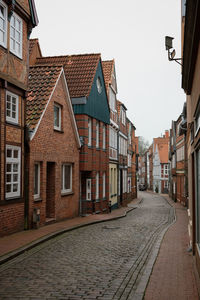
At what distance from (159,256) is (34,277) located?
379 centimetres

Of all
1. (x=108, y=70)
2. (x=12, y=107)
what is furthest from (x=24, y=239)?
(x=108, y=70)

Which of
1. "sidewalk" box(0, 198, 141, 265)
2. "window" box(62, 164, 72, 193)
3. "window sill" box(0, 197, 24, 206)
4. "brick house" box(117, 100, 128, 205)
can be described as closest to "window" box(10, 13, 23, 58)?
"window sill" box(0, 197, 24, 206)

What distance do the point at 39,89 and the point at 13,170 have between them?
4718mm

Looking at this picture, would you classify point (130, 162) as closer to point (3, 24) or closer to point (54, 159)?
point (54, 159)

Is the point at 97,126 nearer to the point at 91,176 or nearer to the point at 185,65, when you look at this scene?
the point at 91,176

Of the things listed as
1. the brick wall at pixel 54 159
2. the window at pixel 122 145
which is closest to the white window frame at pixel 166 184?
the window at pixel 122 145

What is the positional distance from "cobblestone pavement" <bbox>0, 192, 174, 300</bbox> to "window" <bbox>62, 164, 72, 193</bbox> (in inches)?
211

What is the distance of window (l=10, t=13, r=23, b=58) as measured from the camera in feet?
43.6

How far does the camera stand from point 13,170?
1337 cm

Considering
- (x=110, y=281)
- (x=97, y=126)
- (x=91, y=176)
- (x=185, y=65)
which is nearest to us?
(x=110, y=281)

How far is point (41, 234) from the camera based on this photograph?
512 inches

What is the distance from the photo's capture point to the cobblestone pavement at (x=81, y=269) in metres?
A: 6.94

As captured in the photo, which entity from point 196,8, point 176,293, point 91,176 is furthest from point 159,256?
point 91,176

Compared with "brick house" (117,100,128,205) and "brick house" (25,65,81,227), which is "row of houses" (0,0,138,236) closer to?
"brick house" (25,65,81,227)
